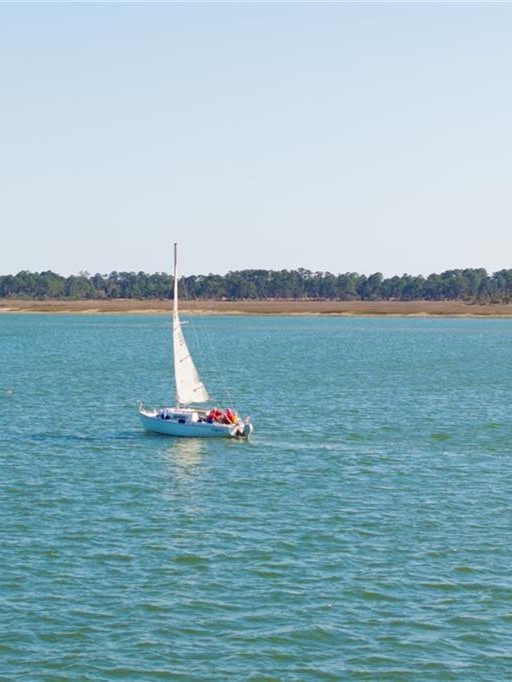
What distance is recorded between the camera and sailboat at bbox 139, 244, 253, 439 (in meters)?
68.0

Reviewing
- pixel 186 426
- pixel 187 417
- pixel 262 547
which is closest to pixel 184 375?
pixel 187 417

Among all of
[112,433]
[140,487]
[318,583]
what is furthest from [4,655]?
[112,433]

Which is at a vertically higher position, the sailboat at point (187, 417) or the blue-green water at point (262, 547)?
the sailboat at point (187, 417)

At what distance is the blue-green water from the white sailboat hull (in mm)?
979

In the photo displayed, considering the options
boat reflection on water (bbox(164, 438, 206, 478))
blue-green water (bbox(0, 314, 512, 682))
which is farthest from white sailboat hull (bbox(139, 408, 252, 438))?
blue-green water (bbox(0, 314, 512, 682))

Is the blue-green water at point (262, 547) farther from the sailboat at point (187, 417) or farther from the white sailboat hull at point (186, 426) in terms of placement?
the sailboat at point (187, 417)

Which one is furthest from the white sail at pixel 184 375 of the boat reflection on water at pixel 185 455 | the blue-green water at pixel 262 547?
the boat reflection on water at pixel 185 455

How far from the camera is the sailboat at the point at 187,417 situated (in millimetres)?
68000

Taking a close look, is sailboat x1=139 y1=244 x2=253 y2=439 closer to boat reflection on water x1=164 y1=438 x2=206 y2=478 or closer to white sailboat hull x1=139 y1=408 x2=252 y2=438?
white sailboat hull x1=139 y1=408 x2=252 y2=438

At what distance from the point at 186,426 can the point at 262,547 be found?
89.4 ft

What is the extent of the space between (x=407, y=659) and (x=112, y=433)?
42206 mm

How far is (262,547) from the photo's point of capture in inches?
1639

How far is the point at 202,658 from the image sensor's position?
102 feet

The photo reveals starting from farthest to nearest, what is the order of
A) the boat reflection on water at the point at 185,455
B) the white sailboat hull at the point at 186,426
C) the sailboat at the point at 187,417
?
the sailboat at the point at 187,417, the white sailboat hull at the point at 186,426, the boat reflection on water at the point at 185,455
